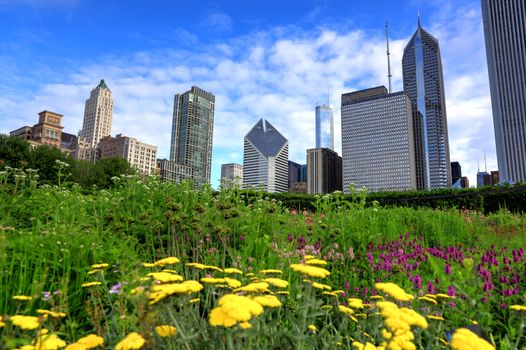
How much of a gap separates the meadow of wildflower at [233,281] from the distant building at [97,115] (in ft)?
613

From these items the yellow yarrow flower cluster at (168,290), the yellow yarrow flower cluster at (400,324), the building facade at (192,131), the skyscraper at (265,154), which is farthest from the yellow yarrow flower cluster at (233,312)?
the building facade at (192,131)

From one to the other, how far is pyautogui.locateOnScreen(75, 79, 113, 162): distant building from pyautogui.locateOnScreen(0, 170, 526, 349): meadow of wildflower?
187 meters

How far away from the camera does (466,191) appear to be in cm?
1301

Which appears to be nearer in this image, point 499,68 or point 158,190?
point 158,190

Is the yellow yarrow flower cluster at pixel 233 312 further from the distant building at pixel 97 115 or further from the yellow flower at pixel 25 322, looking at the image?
the distant building at pixel 97 115

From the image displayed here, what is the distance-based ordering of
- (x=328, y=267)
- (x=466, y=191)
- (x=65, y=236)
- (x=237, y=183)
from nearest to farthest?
(x=65, y=236), (x=328, y=267), (x=237, y=183), (x=466, y=191)

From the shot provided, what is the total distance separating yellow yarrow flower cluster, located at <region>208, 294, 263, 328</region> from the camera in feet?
3.93

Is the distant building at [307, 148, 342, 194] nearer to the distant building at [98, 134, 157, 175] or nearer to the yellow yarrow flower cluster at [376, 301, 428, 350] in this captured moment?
the distant building at [98, 134, 157, 175]

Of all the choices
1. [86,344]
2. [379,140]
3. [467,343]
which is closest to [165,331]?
[86,344]

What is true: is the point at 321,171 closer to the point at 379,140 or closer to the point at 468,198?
the point at 379,140

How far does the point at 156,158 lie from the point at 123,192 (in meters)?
155

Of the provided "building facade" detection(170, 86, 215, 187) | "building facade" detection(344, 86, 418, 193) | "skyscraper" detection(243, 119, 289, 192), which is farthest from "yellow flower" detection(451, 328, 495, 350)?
"building facade" detection(170, 86, 215, 187)

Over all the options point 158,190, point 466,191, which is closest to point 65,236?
point 158,190

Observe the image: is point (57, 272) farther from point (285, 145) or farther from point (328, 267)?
point (285, 145)
